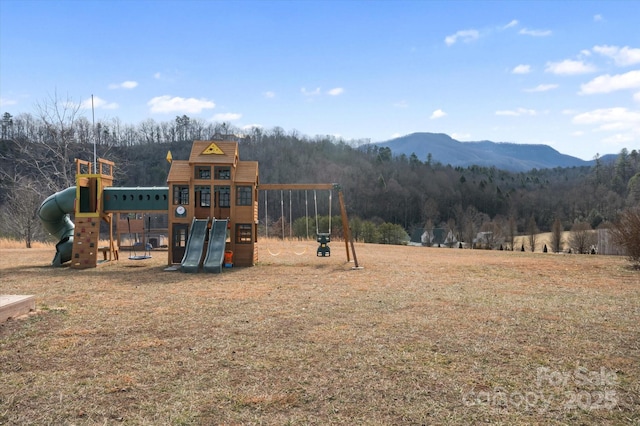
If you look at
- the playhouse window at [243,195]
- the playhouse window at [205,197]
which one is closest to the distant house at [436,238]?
the playhouse window at [243,195]

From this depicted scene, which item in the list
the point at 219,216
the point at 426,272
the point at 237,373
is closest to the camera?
the point at 237,373

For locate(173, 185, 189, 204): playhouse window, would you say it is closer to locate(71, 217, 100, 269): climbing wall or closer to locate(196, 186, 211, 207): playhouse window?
locate(196, 186, 211, 207): playhouse window

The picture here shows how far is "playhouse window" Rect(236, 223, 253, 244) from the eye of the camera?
53.1 feet

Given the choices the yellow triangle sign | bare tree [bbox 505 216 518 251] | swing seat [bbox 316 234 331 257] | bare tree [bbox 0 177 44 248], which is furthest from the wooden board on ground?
bare tree [bbox 505 216 518 251]

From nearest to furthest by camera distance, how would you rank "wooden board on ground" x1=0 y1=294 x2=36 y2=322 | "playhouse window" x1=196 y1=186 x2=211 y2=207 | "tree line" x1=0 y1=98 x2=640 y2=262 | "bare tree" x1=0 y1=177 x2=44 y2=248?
1. "wooden board on ground" x1=0 y1=294 x2=36 y2=322
2. "playhouse window" x1=196 y1=186 x2=211 y2=207
3. "bare tree" x1=0 y1=177 x2=44 y2=248
4. "tree line" x1=0 y1=98 x2=640 y2=262

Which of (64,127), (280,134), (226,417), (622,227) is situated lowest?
(226,417)

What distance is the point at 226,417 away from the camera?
3.93 metres

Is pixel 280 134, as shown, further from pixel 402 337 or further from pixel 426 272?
pixel 402 337

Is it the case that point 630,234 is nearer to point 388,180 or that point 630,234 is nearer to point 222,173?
A: point 222,173

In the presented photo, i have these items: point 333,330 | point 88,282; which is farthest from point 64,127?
point 333,330

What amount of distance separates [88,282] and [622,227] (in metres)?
18.4

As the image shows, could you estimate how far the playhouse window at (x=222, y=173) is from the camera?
1627cm

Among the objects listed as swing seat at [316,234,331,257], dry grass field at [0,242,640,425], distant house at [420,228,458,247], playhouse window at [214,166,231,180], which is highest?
playhouse window at [214,166,231,180]

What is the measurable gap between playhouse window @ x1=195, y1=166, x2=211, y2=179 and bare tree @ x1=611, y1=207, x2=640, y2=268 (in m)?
15.4
